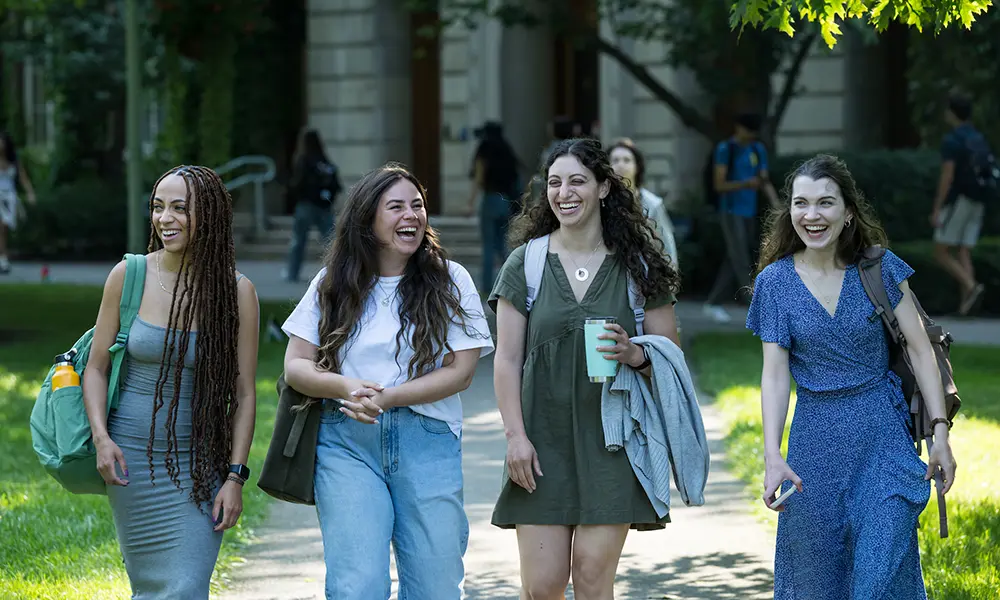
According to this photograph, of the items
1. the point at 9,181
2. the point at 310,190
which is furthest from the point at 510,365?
the point at 9,181

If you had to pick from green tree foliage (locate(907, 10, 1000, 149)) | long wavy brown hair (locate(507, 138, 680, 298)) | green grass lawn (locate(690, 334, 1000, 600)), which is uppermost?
green tree foliage (locate(907, 10, 1000, 149))

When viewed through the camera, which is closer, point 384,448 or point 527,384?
point 384,448

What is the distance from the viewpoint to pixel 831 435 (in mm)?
4941

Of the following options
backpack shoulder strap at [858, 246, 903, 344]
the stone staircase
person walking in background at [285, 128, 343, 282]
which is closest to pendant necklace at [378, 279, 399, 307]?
backpack shoulder strap at [858, 246, 903, 344]

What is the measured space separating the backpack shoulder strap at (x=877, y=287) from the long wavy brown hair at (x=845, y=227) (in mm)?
47

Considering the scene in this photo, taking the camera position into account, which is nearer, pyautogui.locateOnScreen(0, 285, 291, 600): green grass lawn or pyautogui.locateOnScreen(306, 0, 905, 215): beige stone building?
pyautogui.locateOnScreen(0, 285, 291, 600): green grass lawn

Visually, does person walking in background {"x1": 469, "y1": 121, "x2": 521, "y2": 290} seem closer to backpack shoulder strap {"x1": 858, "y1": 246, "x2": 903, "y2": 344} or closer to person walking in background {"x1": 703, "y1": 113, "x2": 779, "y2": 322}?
person walking in background {"x1": 703, "y1": 113, "x2": 779, "y2": 322}

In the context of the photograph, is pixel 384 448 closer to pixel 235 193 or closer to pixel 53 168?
pixel 235 193

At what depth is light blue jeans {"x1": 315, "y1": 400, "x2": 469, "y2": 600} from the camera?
185 inches

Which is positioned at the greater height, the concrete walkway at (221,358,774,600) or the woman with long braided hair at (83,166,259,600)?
the woman with long braided hair at (83,166,259,600)

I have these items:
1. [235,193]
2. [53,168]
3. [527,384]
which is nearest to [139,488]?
[527,384]

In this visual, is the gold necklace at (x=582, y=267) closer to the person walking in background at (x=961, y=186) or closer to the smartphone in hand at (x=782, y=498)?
the smartphone in hand at (x=782, y=498)

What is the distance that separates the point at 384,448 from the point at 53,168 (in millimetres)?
25176

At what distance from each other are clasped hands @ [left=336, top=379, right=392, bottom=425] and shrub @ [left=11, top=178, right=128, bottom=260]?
21.3 meters
